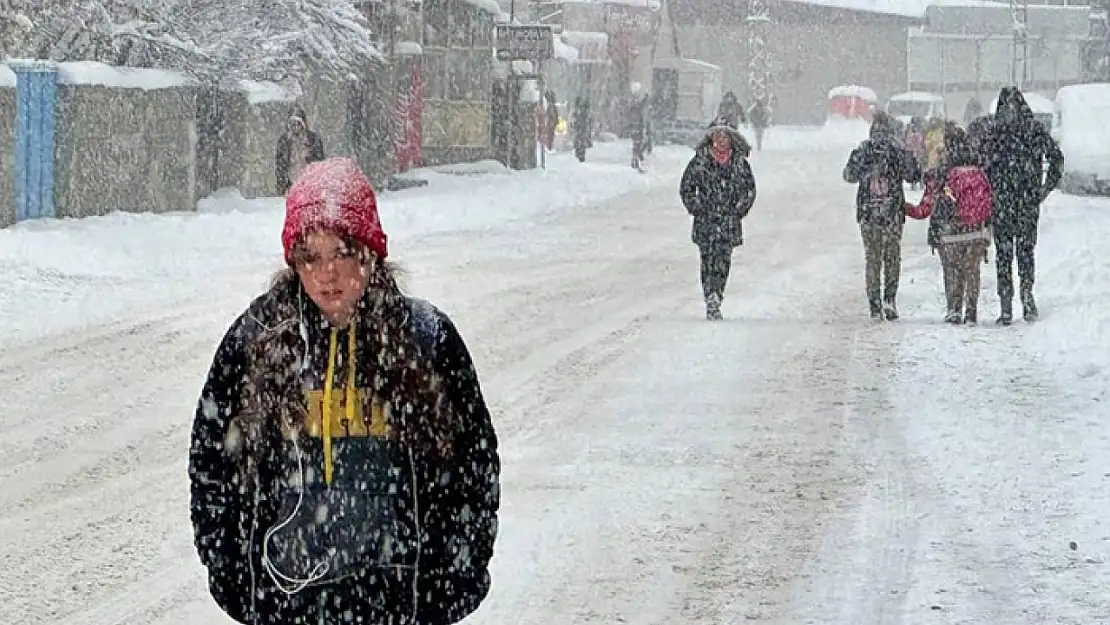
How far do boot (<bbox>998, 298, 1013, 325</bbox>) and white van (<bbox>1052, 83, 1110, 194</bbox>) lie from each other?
18.3 meters

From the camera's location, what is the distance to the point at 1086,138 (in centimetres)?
3341

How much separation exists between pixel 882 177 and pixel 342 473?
12.4m

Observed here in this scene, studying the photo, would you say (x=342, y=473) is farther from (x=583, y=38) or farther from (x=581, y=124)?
(x=583, y=38)

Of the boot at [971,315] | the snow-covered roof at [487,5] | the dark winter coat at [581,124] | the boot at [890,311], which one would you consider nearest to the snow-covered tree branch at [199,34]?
the snow-covered roof at [487,5]

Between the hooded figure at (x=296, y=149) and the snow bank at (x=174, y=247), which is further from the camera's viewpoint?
the hooded figure at (x=296, y=149)

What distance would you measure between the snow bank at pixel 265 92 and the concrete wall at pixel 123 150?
1778mm

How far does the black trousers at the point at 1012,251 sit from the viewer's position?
1516 cm

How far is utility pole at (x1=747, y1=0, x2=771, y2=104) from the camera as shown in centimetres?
7112

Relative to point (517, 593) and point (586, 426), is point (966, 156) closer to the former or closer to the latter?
point (586, 426)

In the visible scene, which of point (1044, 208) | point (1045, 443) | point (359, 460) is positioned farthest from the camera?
point (1044, 208)

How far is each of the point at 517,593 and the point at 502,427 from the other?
3.41 metres

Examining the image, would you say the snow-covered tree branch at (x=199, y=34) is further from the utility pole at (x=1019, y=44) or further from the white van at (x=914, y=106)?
the white van at (x=914, y=106)

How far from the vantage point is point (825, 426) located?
10.7 metres

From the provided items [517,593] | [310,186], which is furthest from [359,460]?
[517,593]
